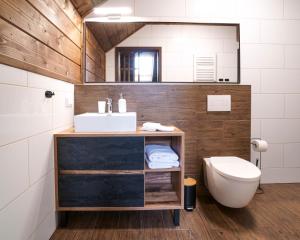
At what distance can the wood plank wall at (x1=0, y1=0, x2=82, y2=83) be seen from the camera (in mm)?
1090

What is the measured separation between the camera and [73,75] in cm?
203

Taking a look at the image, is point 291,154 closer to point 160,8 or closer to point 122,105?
point 122,105

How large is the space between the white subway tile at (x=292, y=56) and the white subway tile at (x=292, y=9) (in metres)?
0.32

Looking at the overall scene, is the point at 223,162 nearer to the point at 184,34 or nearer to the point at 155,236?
the point at 155,236

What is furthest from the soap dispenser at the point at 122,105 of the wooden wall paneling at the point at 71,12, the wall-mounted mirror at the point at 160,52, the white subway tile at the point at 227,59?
the white subway tile at the point at 227,59

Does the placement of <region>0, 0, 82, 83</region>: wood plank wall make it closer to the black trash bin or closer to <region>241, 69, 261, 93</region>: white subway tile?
the black trash bin

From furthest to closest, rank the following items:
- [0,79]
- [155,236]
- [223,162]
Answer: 1. [223,162]
2. [155,236]
3. [0,79]

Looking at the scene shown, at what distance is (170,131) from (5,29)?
3.84 ft

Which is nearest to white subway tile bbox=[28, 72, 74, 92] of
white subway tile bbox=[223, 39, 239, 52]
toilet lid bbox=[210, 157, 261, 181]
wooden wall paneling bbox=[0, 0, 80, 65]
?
wooden wall paneling bbox=[0, 0, 80, 65]

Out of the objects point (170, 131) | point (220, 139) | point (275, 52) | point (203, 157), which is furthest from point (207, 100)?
point (275, 52)

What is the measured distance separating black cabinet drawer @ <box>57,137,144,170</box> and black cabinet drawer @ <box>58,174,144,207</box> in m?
0.07

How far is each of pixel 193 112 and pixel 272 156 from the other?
40.6 inches

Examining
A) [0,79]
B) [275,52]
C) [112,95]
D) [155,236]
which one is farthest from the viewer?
[275,52]

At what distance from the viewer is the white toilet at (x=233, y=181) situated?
1.69 metres
